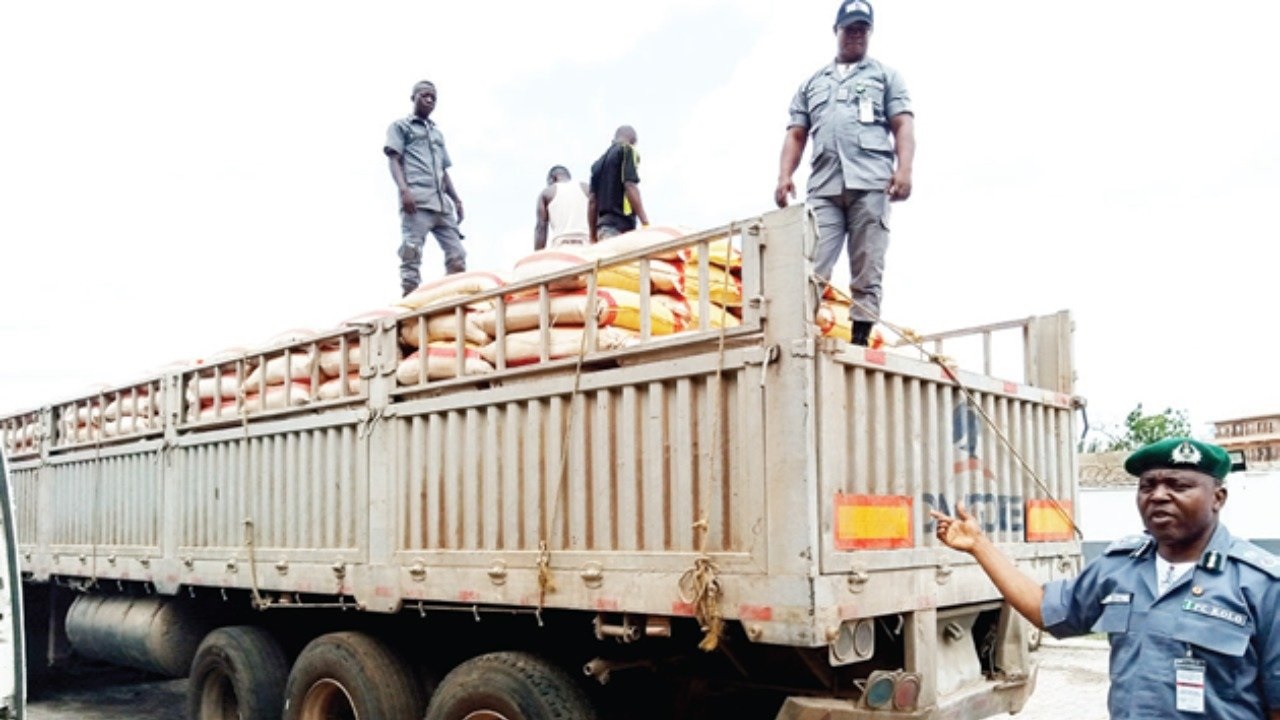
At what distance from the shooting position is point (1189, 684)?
2760 millimetres

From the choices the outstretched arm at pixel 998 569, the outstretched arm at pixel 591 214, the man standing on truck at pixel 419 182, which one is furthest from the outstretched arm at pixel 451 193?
the outstretched arm at pixel 998 569

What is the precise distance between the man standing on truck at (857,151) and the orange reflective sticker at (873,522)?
1.30m

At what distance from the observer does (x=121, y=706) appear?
Result: 9.05 metres

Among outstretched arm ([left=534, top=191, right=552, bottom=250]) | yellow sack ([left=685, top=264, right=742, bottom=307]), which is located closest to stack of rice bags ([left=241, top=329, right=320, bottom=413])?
yellow sack ([left=685, top=264, right=742, bottom=307])

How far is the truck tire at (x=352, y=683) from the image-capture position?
504 centimetres

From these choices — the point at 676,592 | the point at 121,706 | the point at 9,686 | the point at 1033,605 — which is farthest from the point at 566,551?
the point at 121,706

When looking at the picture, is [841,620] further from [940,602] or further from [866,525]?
[940,602]

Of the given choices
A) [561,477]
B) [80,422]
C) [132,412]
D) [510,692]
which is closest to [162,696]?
[80,422]

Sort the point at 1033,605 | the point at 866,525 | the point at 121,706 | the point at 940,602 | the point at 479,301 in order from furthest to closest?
1. the point at 121,706
2. the point at 479,301
3. the point at 940,602
4. the point at 866,525
5. the point at 1033,605

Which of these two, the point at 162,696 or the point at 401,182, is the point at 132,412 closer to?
the point at 401,182

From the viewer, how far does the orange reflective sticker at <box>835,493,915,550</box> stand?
3.75m

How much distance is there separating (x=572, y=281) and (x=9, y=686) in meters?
2.67

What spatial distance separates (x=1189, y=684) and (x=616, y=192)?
5.53m

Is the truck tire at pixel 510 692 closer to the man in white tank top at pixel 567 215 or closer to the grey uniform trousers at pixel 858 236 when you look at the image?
the grey uniform trousers at pixel 858 236
